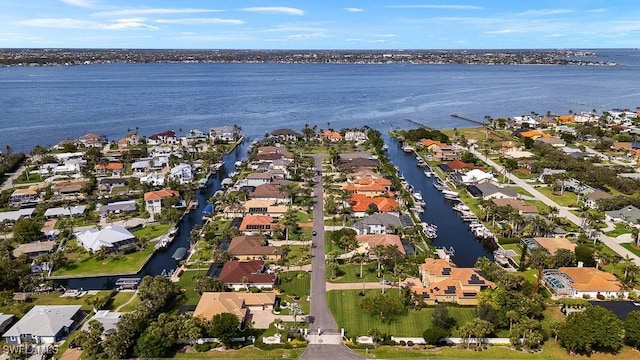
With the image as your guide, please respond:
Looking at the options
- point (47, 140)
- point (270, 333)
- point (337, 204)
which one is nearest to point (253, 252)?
point (270, 333)

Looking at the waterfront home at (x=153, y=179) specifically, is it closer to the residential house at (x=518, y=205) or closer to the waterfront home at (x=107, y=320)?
the waterfront home at (x=107, y=320)

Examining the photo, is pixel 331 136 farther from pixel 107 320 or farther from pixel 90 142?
pixel 107 320

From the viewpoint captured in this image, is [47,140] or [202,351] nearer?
[202,351]

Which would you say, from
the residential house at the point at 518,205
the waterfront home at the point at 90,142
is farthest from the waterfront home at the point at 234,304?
the waterfront home at the point at 90,142

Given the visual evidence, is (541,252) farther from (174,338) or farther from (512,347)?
(174,338)

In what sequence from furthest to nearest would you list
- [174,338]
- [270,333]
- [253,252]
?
[253,252] < [270,333] < [174,338]

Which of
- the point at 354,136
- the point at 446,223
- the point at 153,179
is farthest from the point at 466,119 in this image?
the point at 153,179
